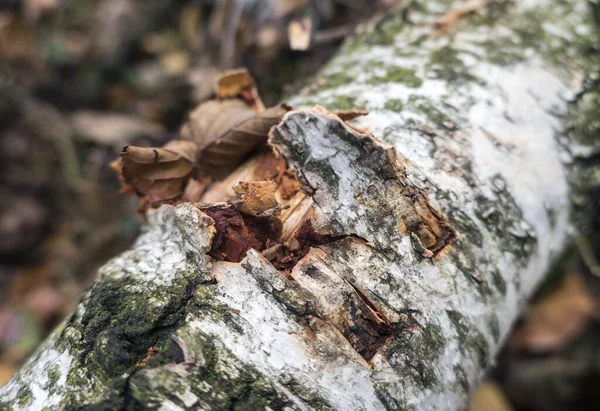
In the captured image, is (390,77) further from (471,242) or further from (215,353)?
(215,353)

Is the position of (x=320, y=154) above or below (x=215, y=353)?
above

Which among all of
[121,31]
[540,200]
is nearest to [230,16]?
[121,31]

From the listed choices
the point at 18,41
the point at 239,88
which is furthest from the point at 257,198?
the point at 18,41

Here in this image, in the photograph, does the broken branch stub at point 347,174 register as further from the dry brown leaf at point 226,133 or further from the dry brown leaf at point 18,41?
the dry brown leaf at point 18,41

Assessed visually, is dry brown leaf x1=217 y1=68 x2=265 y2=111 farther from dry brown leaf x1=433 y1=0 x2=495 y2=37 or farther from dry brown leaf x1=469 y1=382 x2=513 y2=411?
dry brown leaf x1=469 y1=382 x2=513 y2=411

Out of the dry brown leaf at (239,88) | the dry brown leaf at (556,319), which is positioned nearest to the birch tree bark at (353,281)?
the dry brown leaf at (239,88)

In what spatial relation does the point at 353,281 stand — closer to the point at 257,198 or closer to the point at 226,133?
the point at 257,198
